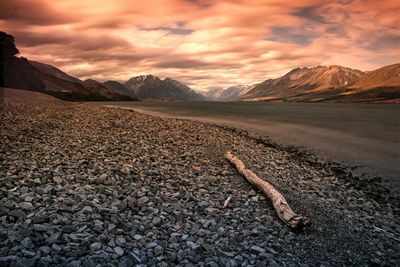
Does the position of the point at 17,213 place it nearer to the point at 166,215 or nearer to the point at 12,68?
the point at 166,215

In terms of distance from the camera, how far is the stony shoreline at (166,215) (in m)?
8.49

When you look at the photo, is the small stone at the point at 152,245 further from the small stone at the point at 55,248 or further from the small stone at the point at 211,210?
the small stone at the point at 211,210

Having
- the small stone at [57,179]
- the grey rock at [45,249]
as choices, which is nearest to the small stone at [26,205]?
the small stone at [57,179]

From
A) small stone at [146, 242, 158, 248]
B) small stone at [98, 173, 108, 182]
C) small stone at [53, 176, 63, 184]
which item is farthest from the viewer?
small stone at [98, 173, 108, 182]

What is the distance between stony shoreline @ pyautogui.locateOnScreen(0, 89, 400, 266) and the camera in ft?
27.9

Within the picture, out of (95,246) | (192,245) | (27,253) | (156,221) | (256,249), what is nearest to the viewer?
(27,253)

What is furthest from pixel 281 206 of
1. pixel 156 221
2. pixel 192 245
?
pixel 156 221

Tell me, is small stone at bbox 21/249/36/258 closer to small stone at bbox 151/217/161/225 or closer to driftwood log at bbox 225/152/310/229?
small stone at bbox 151/217/161/225

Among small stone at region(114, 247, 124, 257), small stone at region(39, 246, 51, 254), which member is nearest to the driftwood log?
small stone at region(114, 247, 124, 257)

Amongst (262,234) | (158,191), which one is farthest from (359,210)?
(158,191)

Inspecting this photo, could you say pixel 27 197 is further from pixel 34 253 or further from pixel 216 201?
pixel 216 201

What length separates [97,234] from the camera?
9.02 m

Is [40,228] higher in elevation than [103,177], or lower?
lower

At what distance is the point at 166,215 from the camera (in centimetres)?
1106
